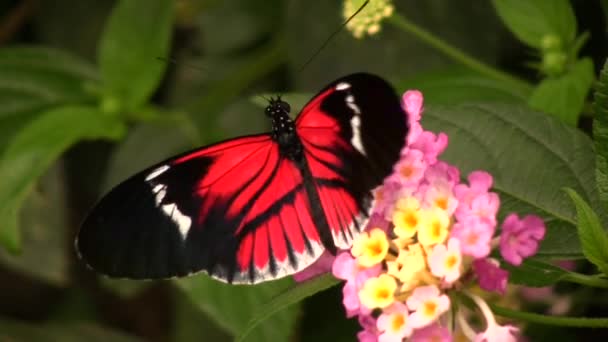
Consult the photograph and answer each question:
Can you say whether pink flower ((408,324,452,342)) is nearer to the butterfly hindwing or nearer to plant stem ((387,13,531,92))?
the butterfly hindwing

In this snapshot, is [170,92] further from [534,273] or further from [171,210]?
[534,273]

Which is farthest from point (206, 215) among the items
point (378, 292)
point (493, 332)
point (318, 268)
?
point (493, 332)

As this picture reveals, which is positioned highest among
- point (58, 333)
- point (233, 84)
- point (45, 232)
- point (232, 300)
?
point (233, 84)

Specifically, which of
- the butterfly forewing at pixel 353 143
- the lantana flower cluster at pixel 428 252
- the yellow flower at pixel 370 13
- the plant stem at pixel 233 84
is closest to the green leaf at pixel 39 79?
the plant stem at pixel 233 84

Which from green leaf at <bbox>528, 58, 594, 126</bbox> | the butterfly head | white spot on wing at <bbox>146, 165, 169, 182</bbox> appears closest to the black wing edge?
white spot on wing at <bbox>146, 165, 169, 182</bbox>

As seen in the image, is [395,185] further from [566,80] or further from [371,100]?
[566,80]
